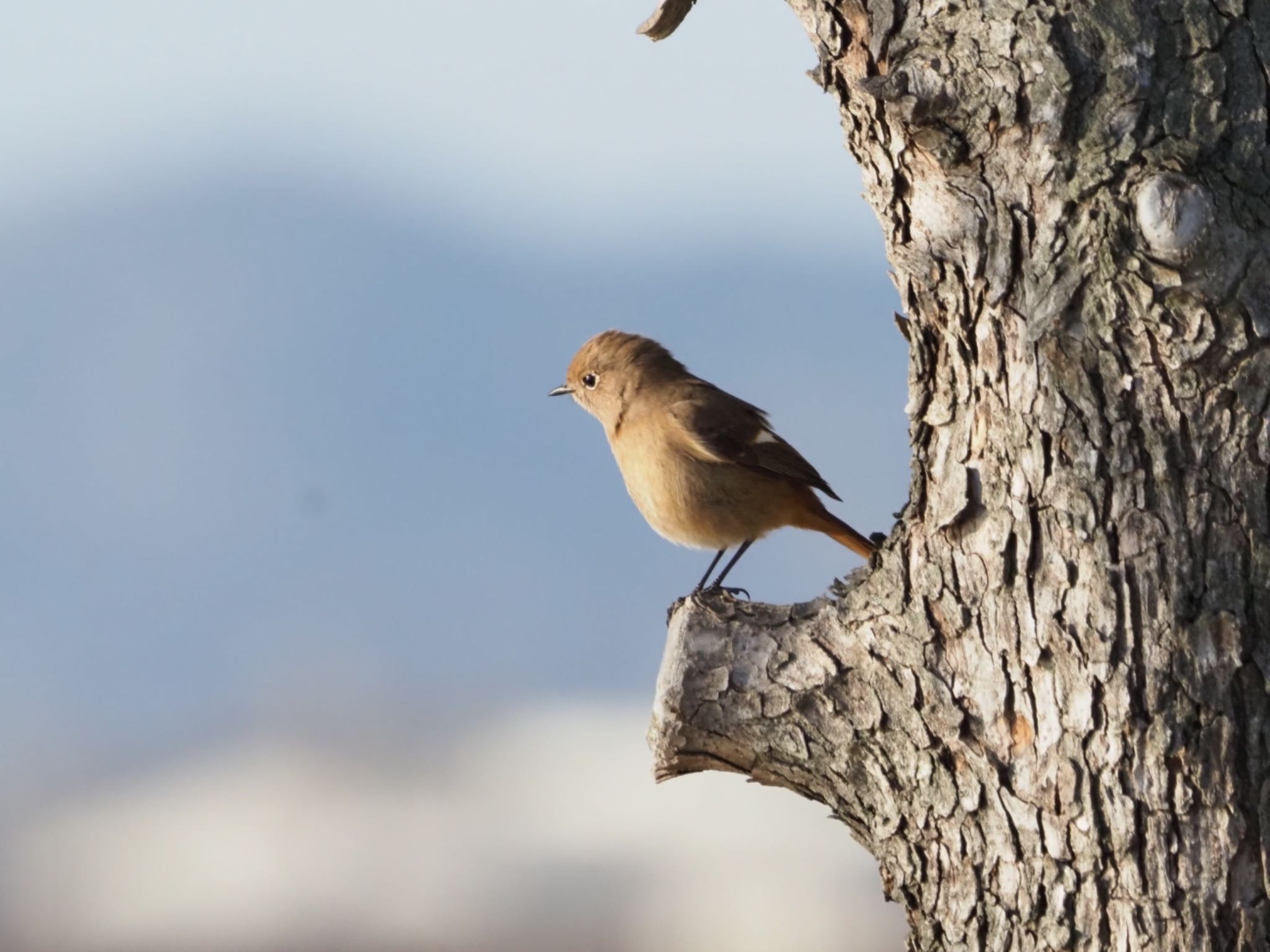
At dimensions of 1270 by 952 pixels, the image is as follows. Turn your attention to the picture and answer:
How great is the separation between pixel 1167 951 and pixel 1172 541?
0.89 m

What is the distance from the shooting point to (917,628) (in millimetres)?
3281

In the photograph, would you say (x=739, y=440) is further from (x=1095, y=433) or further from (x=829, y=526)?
(x=1095, y=433)

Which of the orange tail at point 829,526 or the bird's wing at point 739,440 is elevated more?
the bird's wing at point 739,440

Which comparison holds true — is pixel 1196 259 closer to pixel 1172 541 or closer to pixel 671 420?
pixel 1172 541

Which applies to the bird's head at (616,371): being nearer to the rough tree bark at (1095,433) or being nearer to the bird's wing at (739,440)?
A: the bird's wing at (739,440)

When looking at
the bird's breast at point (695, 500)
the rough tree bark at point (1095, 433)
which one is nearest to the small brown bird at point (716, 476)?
the bird's breast at point (695, 500)

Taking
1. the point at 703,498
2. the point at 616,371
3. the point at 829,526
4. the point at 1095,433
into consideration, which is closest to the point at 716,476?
the point at 703,498

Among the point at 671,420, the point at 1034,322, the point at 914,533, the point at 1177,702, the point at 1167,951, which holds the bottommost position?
the point at 1167,951

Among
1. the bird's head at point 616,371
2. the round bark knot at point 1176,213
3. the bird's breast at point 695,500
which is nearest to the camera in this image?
the round bark knot at point 1176,213

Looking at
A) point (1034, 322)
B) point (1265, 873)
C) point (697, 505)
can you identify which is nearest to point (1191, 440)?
point (1034, 322)

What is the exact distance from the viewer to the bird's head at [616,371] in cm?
595

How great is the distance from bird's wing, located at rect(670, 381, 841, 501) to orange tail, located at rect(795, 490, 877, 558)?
91mm

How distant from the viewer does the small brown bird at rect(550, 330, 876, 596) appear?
541 centimetres

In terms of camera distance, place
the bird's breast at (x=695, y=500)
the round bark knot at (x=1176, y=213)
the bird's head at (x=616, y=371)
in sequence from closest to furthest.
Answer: the round bark knot at (x=1176, y=213), the bird's breast at (x=695, y=500), the bird's head at (x=616, y=371)
